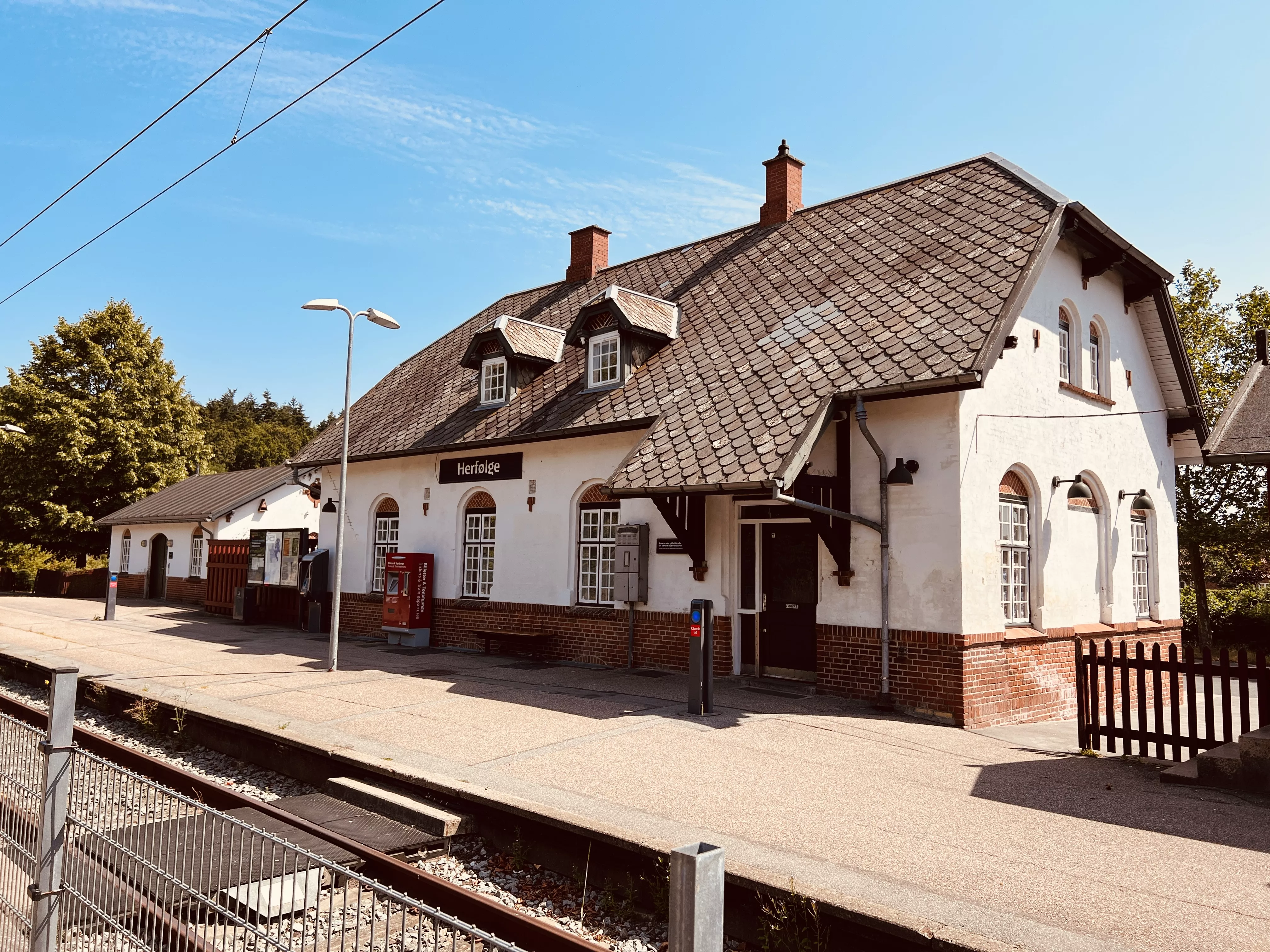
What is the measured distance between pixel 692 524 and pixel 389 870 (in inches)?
326

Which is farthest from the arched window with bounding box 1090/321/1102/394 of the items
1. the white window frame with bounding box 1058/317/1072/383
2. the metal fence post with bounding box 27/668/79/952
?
the metal fence post with bounding box 27/668/79/952

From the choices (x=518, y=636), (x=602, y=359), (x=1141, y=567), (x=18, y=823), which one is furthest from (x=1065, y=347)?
(x=18, y=823)

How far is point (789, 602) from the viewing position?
41.9 ft

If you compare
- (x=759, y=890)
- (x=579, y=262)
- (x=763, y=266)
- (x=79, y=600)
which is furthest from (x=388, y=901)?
(x=79, y=600)

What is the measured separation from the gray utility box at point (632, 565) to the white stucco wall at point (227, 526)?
1979cm

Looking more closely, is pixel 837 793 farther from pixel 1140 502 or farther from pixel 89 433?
pixel 89 433

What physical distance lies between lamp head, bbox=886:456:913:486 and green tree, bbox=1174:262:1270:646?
48.3ft

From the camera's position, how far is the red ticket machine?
1778cm

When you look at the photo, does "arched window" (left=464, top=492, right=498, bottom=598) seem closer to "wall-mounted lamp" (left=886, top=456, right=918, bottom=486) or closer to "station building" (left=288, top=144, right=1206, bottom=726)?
"station building" (left=288, top=144, right=1206, bottom=726)

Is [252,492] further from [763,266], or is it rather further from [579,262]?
[763,266]

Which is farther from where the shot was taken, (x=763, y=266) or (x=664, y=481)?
(x=763, y=266)

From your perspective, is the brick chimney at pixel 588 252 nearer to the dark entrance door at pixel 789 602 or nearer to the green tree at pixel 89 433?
the dark entrance door at pixel 789 602

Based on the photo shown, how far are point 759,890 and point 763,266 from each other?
13335 millimetres

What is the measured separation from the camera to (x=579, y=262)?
22.4 meters
